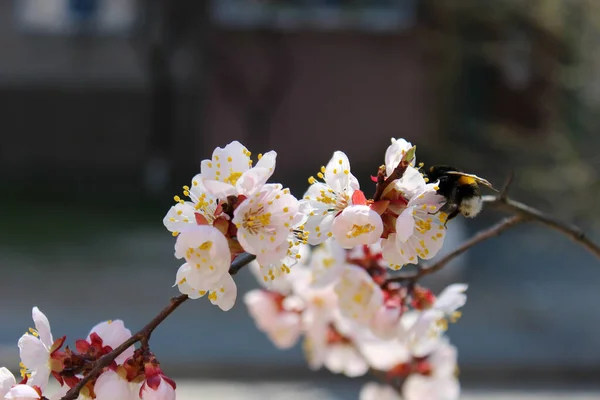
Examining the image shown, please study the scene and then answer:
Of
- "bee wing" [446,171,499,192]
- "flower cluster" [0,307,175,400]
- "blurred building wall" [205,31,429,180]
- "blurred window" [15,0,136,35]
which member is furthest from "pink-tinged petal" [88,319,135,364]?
"blurred window" [15,0,136,35]

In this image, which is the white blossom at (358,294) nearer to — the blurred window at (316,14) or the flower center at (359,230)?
the flower center at (359,230)

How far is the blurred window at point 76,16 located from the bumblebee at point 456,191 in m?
9.11

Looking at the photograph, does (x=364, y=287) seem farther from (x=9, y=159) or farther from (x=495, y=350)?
(x=9, y=159)

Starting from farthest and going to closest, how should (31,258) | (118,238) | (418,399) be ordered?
(118,238) → (31,258) → (418,399)

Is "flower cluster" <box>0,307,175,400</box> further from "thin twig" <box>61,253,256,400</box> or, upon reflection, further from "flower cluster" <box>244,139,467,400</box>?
"flower cluster" <box>244,139,467,400</box>

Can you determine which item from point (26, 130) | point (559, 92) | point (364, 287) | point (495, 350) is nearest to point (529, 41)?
point (559, 92)

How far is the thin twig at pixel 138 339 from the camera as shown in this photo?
2.20 ft

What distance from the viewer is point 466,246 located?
2.93 ft

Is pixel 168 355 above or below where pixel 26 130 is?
below

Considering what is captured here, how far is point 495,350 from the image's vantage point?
4797mm

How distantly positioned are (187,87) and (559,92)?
4.20 metres

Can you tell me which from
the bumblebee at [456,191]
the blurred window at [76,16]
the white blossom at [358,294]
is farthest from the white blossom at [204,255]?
the blurred window at [76,16]

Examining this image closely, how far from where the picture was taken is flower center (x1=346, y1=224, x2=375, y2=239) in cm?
69

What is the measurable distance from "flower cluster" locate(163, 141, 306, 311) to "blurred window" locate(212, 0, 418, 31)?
8.79 m
